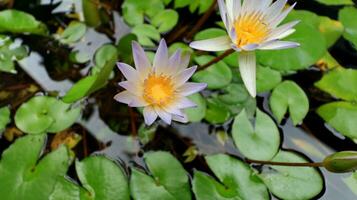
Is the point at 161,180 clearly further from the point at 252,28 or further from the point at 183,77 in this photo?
the point at 252,28

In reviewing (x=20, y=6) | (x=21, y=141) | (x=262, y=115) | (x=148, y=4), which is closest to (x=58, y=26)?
(x=20, y=6)

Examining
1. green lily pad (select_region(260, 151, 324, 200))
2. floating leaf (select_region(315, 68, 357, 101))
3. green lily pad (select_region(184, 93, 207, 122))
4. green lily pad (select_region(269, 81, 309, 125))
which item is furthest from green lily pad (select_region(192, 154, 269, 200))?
floating leaf (select_region(315, 68, 357, 101))

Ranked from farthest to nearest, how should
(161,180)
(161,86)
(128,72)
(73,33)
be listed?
1. (73,33)
2. (161,180)
3. (161,86)
4. (128,72)

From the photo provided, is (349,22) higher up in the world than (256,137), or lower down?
higher up

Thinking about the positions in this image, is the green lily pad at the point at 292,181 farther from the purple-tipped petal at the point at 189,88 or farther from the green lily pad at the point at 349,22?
the green lily pad at the point at 349,22

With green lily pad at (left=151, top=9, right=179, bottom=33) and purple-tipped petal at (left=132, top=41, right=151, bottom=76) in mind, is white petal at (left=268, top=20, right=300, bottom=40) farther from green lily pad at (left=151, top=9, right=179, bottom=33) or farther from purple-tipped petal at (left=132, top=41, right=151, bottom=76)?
green lily pad at (left=151, top=9, right=179, bottom=33)

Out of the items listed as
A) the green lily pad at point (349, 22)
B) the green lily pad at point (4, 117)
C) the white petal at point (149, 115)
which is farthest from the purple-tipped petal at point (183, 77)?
the green lily pad at point (349, 22)

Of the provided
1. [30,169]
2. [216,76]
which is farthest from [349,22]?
[30,169]

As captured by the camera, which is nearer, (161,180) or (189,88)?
(189,88)
